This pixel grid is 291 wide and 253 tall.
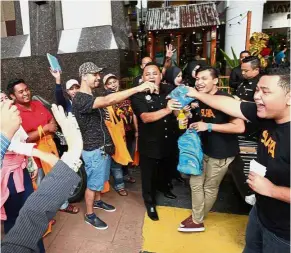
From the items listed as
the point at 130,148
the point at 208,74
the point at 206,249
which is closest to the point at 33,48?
the point at 130,148

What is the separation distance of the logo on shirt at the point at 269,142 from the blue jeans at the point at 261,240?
522 millimetres

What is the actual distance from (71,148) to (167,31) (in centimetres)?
874

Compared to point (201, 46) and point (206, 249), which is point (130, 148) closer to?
point (206, 249)

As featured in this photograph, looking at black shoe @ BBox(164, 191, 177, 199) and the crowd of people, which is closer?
the crowd of people

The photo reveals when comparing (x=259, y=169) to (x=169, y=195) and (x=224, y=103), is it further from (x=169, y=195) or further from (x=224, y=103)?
(x=169, y=195)

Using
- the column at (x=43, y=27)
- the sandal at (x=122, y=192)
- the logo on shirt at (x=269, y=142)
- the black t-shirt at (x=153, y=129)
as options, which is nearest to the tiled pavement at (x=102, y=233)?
the sandal at (x=122, y=192)

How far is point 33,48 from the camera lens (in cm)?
500

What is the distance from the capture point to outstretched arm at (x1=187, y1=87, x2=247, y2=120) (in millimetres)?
2107

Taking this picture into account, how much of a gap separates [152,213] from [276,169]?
1.96m

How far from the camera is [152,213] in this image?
317 cm

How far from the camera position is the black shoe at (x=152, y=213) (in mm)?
3150

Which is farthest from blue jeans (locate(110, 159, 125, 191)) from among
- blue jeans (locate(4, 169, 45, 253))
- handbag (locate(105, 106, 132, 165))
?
blue jeans (locate(4, 169, 45, 253))

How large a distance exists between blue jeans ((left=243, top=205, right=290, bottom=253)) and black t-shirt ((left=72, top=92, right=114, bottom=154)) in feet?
5.52

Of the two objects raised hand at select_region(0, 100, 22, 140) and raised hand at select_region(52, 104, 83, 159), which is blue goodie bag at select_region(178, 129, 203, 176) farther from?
raised hand at select_region(0, 100, 22, 140)
